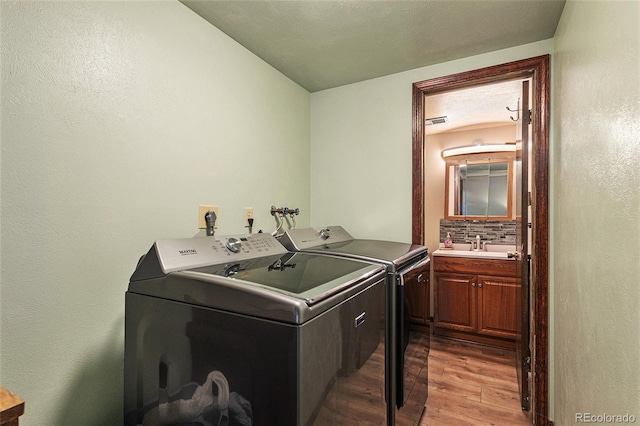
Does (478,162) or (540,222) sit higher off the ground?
(478,162)

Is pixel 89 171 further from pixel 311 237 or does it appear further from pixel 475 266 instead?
pixel 475 266

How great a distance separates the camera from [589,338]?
3.71 feet

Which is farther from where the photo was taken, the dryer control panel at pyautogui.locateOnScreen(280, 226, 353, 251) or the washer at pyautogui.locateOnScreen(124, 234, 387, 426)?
the dryer control panel at pyautogui.locateOnScreen(280, 226, 353, 251)

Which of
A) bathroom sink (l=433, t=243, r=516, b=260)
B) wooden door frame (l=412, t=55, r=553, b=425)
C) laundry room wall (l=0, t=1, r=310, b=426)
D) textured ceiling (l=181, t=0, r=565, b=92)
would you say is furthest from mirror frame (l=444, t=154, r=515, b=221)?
laundry room wall (l=0, t=1, r=310, b=426)

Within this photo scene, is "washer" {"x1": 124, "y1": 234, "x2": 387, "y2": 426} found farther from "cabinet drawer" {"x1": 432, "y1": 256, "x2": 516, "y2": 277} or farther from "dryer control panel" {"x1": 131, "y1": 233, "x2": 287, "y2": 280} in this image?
"cabinet drawer" {"x1": 432, "y1": 256, "x2": 516, "y2": 277}

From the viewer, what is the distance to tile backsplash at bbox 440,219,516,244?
348cm

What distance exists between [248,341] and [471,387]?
217 cm

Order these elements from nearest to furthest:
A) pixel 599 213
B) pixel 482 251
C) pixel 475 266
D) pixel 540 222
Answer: pixel 599 213
pixel 540 222
pixel 475 266
pixel 482 251

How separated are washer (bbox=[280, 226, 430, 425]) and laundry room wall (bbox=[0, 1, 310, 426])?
1.98 ft

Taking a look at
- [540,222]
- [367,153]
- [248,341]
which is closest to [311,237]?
[367,153]

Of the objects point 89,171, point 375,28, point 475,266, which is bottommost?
point 475,266

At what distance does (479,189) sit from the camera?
3.65 metres

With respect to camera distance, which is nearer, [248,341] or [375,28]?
[248,341]

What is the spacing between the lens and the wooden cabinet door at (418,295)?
1584mm
